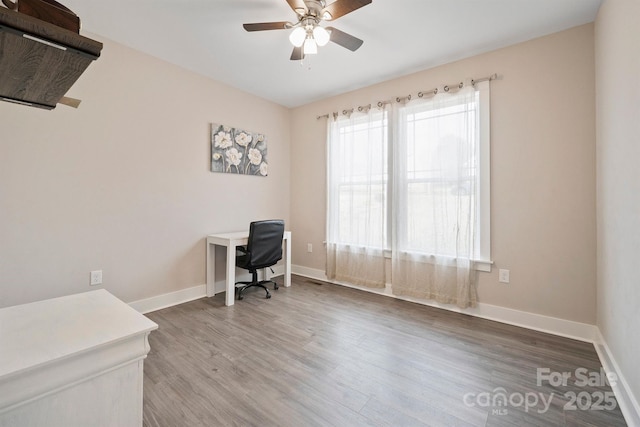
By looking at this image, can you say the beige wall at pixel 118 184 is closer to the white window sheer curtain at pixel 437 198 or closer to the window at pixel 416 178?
the window at pixel 416 178

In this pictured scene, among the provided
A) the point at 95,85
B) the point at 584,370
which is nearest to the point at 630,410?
the point at 584,370

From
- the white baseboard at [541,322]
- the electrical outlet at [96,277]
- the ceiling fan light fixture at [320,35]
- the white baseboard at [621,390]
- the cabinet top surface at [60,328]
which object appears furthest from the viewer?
the electrical outlet at [96,277]

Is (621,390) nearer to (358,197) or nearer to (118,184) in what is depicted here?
(358,197)

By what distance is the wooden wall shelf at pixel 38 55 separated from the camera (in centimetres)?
56

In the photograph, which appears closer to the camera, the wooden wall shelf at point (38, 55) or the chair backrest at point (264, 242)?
the wooden wall shelf at point (38, 55)

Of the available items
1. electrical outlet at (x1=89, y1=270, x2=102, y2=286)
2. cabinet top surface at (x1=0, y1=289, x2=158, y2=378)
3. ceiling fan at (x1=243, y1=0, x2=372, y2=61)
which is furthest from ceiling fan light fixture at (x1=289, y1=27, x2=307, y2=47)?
electrical outlet at (x1=89, y1=270, x2=102, y2=286)

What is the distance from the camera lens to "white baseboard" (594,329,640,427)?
1382 millimetres

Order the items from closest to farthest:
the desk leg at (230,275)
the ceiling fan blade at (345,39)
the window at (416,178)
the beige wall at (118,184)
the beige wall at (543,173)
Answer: the ceiling fan blade at (345,39), the beige wall at (118,184), the beige wall at (543,173), the window at (416,178), the desk leg at (230,275)

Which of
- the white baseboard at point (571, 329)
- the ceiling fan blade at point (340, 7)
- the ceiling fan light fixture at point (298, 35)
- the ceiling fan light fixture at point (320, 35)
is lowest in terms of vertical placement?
the white baseboard at point (571, 329)

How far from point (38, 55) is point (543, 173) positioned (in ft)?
10.5

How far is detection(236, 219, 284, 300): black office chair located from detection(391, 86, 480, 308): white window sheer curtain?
1414mm

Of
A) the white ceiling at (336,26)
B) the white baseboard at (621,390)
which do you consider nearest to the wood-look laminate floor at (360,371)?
the white baseboard at (621,390)

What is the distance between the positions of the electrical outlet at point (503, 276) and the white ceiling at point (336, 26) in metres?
2.16

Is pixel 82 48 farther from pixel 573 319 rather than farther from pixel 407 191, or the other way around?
pixel 573 319
